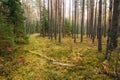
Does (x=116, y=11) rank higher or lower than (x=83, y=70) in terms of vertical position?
higher

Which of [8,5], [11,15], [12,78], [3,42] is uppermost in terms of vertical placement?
[8,5]

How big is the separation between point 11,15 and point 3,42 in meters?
5.73

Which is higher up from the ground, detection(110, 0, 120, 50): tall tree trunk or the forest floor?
detection(110, 0, 120, 50): tall tree trunk

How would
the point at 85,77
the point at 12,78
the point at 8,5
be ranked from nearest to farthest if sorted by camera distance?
the point at 85,77
the point at 12,78
the point at 8,5

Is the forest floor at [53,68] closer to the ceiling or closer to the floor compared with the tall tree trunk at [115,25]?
closer to the floor

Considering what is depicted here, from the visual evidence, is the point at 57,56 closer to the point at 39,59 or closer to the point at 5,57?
the point at 39,59

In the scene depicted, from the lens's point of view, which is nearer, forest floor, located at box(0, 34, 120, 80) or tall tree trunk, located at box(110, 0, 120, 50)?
forest floor, located at box(0, 34, 120, 80)

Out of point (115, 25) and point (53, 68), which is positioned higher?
point (115, 25)

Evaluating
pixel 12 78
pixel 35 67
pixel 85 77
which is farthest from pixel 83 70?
pixel 12 78

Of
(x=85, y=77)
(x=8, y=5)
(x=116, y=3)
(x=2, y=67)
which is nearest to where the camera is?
(x=85, y=77)

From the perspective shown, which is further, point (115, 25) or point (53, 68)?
point (115, 25)

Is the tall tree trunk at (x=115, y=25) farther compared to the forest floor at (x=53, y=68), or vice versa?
the tall tree trunk at (x=115, y=25)

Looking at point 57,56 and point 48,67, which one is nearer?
point 48,67

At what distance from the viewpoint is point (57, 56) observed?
15.1 meters
